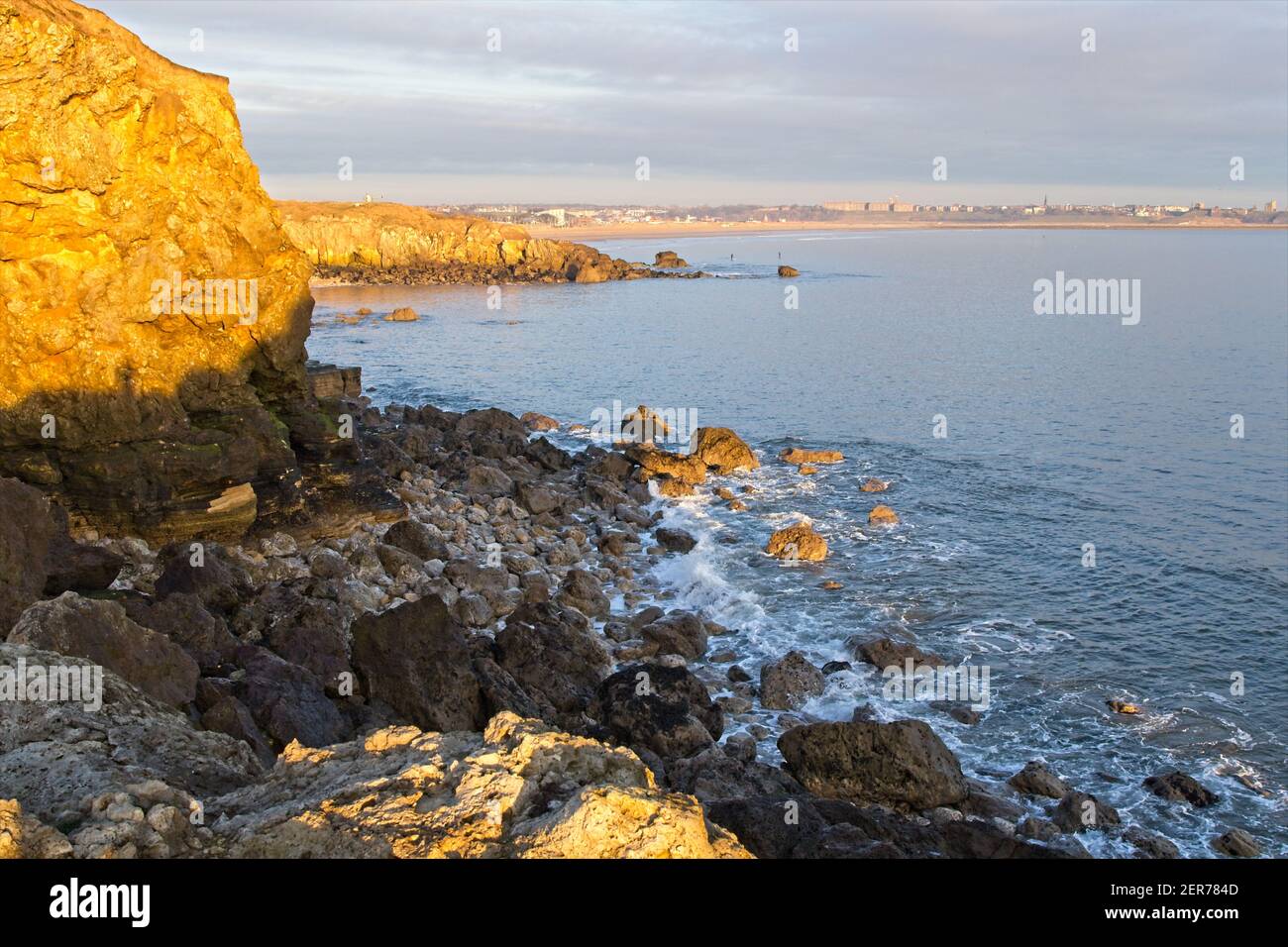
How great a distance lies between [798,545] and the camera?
28484mm

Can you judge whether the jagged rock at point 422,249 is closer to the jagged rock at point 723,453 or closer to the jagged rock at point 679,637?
the jagged rock at point 723,453

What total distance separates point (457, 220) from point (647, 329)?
6746cm

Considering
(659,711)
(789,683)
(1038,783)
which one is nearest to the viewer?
(1038,783)

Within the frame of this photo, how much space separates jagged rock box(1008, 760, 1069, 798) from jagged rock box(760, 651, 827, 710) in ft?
14.1

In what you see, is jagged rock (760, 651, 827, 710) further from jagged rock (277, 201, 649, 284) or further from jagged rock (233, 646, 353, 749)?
jagged rock (277, 201, 649, 284)

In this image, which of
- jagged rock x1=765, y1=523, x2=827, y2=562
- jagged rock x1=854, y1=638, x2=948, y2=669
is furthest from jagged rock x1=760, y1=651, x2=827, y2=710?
jagged rock x1=765, y1=523, x2=827, y2=562

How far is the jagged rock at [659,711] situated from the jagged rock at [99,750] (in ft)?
27.1

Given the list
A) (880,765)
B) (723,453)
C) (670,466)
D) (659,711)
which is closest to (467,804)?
(880,765)

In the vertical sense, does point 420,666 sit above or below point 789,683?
above

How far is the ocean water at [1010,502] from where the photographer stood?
63.7 ft

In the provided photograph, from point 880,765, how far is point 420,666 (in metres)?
7.53

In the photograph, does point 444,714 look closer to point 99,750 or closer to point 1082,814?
point 99,750
